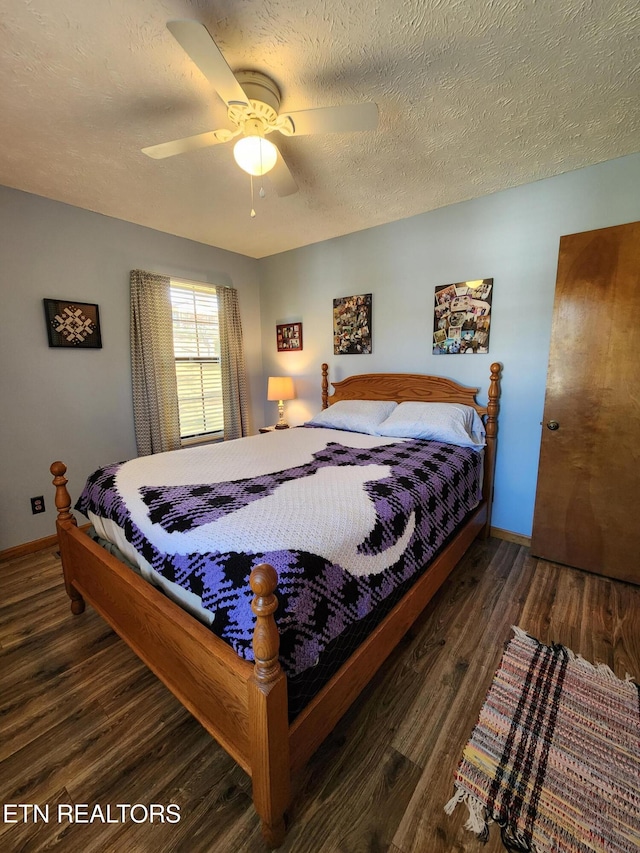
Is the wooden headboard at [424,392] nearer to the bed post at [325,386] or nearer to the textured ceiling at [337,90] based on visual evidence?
the bed post at [325,386]

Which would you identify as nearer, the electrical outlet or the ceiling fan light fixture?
the ceiling fan light fixture

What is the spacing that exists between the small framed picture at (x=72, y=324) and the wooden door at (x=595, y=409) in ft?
11.0

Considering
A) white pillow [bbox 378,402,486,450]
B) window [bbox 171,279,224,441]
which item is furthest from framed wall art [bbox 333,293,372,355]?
window [bbox 171,279,224,441]

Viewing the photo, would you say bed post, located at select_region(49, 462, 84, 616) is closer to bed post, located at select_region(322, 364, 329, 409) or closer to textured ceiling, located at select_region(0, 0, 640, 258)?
textured ceiling, located at select_region(0, 0, 640, 258)

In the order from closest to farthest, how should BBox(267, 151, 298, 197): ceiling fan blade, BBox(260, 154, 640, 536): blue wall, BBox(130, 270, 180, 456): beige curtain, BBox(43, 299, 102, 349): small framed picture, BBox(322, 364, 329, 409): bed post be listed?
BBox(267, 151, 298, 197): ceiling fan blade → BBox(260, 154, 640, 536): blue wall → BBox(43, 299, 102, 349): small framed picture → BBox(130, 270, 180, 456): beige curtain → BBox(322, 364, 329, 409): bed post

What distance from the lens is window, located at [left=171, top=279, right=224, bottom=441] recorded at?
11.1 ft

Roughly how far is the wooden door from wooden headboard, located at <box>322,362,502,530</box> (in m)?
0.35

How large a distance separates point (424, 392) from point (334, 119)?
6.48 feet

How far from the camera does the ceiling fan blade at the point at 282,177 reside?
67.1 inches

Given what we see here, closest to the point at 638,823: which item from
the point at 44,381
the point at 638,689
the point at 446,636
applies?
the point at 638,689

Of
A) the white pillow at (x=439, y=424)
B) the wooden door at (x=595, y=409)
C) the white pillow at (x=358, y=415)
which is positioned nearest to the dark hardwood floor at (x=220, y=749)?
the wooden door at (x=595, y=409)

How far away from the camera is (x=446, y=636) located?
A: 5.74ft

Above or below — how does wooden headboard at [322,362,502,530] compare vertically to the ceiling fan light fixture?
below

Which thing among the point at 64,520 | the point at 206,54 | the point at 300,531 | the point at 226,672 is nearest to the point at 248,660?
the point at 226,672
